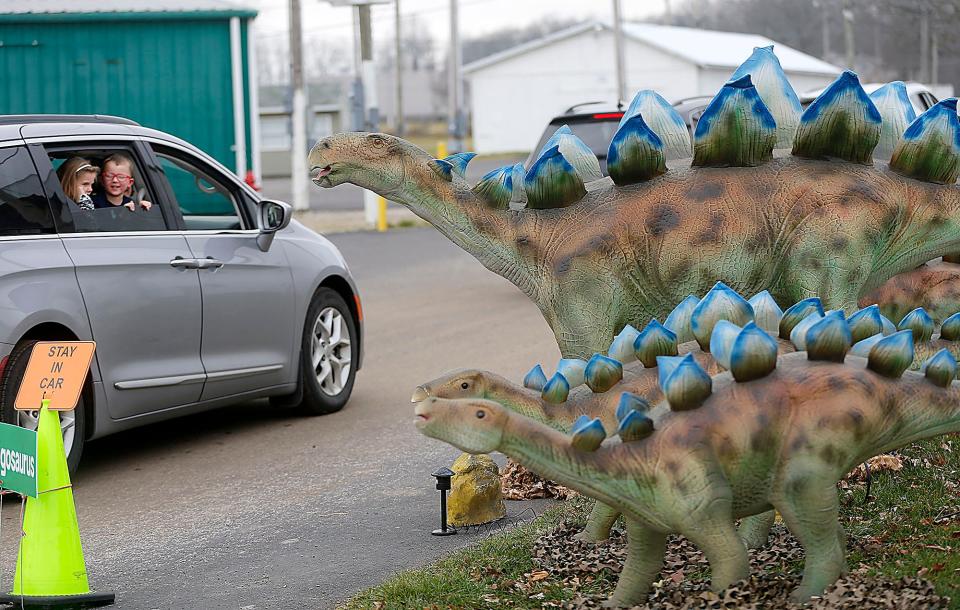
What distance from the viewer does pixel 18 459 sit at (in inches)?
210

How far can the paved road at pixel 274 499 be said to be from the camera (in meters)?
5.94

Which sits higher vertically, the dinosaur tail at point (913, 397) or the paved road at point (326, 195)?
the dinosaur tail at point (913, 397)

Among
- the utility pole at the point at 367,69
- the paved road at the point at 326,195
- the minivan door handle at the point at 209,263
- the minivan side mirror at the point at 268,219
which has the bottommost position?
the paved road at the point at 326,195

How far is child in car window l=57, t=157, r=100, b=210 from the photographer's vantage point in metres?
7.94

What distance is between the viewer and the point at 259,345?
8.75m

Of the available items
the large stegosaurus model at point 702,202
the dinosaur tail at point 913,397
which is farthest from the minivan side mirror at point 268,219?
the dinosaur tail at point 913,397

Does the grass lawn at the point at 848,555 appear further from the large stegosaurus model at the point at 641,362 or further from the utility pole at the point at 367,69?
the utility pole at the point at 367,69

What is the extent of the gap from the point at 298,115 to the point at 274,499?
2079cm

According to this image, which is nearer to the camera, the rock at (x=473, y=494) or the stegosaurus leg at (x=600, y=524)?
the stegosaurus leg at (x=600, y=524)

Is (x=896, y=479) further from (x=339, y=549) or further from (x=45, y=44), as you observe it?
(x=45, y=44)

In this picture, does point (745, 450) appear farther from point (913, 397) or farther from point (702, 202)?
point (702, 202)

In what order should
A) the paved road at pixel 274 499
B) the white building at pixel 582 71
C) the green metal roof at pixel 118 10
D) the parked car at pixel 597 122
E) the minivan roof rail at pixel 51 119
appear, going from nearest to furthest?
the paved road at pixel 274 499 < the minivan roof rail at pixel 51 119 < the parked car at pixel 597 122 < the green metal roof at pixel 118 10 < the white building at pixel 582 71

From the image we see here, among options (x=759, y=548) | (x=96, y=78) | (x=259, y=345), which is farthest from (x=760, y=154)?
(x=96, y=78)

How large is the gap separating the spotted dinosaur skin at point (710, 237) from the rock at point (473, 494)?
1.33m
